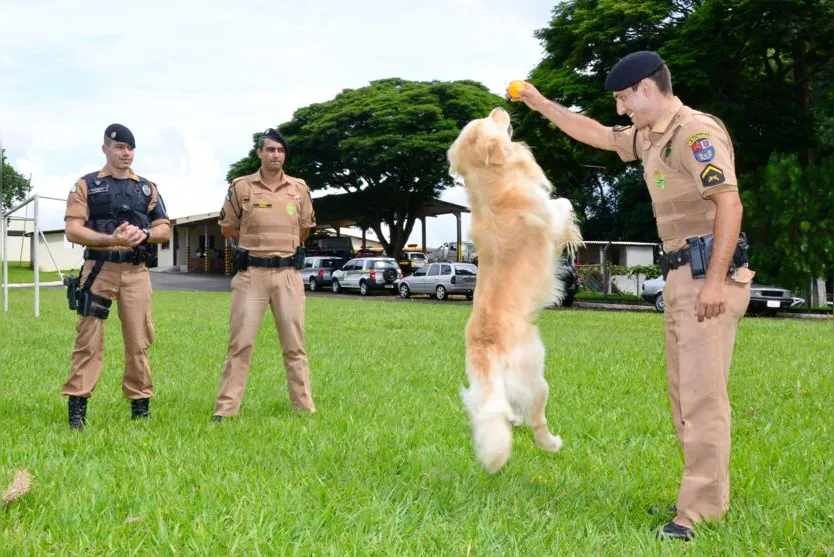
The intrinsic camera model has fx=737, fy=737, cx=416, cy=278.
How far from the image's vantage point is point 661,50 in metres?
20.4

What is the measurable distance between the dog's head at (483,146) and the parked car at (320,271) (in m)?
31.5

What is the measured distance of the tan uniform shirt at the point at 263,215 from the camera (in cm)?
576

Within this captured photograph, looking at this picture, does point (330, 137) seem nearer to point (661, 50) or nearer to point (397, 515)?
point (661, 50)

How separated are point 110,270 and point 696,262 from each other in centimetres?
415

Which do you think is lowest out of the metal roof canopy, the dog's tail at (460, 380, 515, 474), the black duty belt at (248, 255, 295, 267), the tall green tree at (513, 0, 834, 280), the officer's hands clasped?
the dog's tail at (460, 380, 515, 474)

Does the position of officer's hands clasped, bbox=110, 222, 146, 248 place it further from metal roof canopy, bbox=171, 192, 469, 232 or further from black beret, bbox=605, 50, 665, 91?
metal roof canopy, bbox=171, 192, 469, 232

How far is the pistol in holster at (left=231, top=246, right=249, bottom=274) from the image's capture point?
226 inches

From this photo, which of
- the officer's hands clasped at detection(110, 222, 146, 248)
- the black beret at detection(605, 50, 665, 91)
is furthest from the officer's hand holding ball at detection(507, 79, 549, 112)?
the officer's hands clasped at detection(110, 222, 146, 248)

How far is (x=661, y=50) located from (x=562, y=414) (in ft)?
56.9

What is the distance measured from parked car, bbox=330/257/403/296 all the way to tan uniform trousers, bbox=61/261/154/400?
26.3 metres

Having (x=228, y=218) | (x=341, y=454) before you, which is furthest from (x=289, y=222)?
(x=341, y=454)

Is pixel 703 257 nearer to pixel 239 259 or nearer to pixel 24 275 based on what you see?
pixel 239 259

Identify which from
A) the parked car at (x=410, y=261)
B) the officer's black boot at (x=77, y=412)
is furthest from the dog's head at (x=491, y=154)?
the parked car at (x=410, y=261)

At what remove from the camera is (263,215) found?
5762 mm
